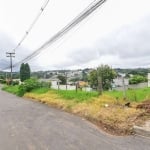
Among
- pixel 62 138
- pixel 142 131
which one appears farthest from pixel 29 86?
pixel 142 131

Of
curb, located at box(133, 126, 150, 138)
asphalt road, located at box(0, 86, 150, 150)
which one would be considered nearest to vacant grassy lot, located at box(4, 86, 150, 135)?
curb, located at box(133, 126, 150, 138)

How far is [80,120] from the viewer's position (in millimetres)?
12086

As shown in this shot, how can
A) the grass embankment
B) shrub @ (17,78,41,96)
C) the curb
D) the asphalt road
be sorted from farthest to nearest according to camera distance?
shrub @ (17,78,41,96), the grass embankment, the curb, the asphalt road

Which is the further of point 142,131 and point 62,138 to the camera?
point 142,131

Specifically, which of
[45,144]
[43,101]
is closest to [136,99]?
[45,144]

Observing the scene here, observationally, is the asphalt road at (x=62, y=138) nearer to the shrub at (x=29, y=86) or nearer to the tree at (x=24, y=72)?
the shrub at (x=29, y=86)

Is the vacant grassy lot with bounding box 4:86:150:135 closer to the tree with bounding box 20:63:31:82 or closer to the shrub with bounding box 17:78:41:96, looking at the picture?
the shrub with bounding box 17:78:41:96

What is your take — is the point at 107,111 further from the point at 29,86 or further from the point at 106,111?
the point at 29,86

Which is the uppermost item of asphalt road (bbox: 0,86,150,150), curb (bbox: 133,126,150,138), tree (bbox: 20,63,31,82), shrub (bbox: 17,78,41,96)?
tree (bbox: 20,63,31,82)

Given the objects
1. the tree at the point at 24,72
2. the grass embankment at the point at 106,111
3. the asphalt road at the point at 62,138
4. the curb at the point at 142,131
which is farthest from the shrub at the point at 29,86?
the tree at the point at 24,72

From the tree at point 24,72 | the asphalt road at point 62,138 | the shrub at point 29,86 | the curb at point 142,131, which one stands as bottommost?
the asphalt road at point 62,138

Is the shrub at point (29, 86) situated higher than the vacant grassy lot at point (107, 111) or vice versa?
the shrub at point (29, 86)

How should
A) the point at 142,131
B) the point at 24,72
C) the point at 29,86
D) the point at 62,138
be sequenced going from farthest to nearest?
the point at 24,72, the point at 29,86, the point at 142,131, the point at 62,138

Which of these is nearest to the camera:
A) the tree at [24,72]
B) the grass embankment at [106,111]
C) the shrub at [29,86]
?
the grass embankment at [106,111]
